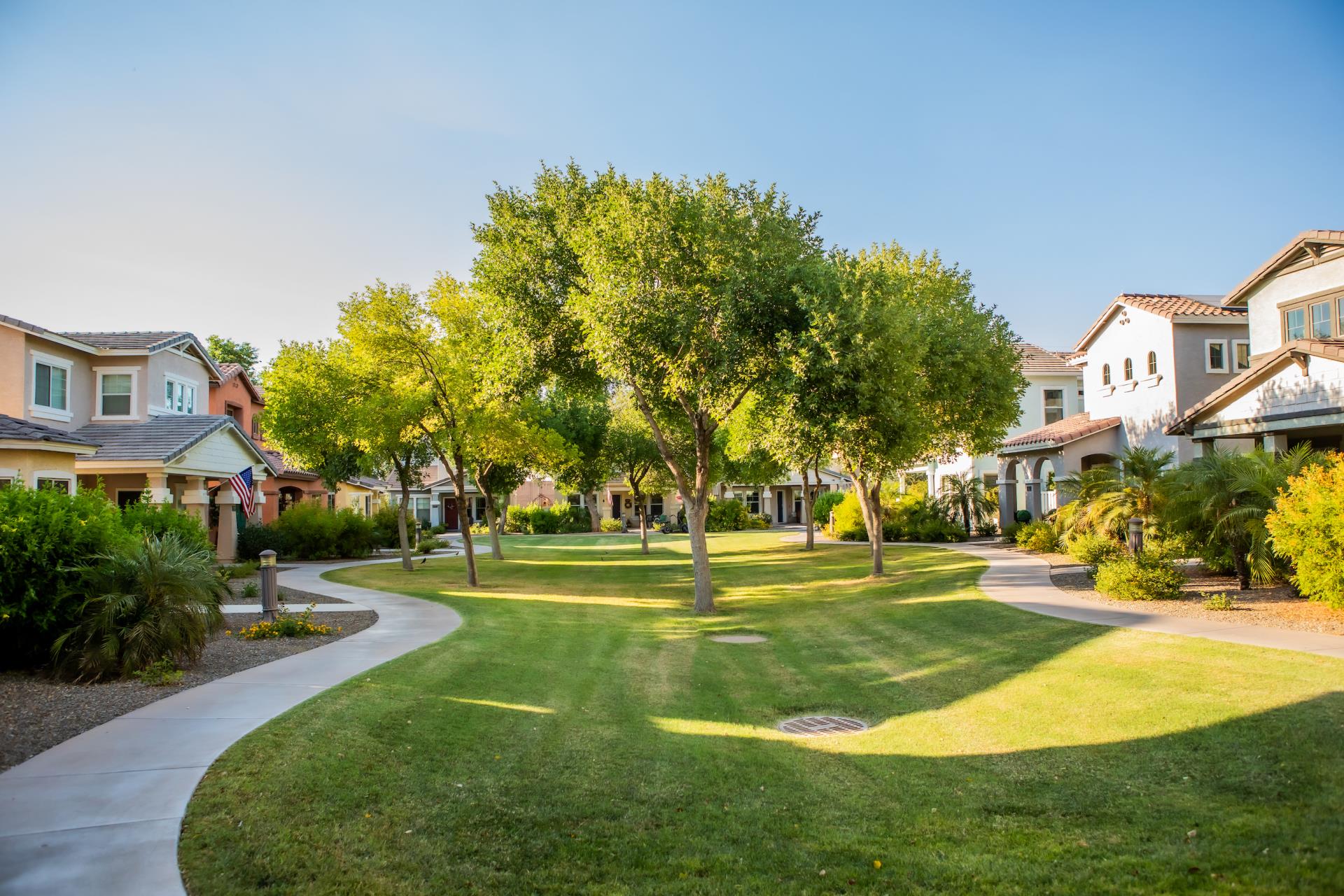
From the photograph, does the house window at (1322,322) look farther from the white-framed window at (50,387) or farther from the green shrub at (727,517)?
the green shrub at (727,517)

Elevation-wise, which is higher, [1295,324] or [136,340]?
[136,340]

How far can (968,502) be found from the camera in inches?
1383

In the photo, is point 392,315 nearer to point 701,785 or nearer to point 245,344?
point 701,785

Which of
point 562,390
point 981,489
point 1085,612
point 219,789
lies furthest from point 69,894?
point 981,489

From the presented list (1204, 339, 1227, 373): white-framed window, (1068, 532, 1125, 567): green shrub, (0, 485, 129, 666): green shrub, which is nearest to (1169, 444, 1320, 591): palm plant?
(1068, 532, 1125, 567): green shrub

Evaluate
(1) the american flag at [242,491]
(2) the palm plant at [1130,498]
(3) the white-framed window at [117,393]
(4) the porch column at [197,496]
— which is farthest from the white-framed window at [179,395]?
(2) the palm plant at [1130,498]

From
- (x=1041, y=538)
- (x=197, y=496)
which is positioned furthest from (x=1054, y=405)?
(x=197, y=496)

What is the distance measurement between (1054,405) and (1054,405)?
48mm

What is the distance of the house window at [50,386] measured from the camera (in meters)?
20.8

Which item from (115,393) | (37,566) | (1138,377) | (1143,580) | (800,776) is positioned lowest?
(800,776)

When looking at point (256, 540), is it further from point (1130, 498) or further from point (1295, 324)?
point (1295, 324)

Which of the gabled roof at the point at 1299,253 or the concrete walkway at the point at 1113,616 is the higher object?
the gabled roof at the point at 1299,253

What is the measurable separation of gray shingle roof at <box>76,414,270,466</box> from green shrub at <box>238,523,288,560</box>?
6.42 m

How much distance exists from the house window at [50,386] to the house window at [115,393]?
1430 mm
